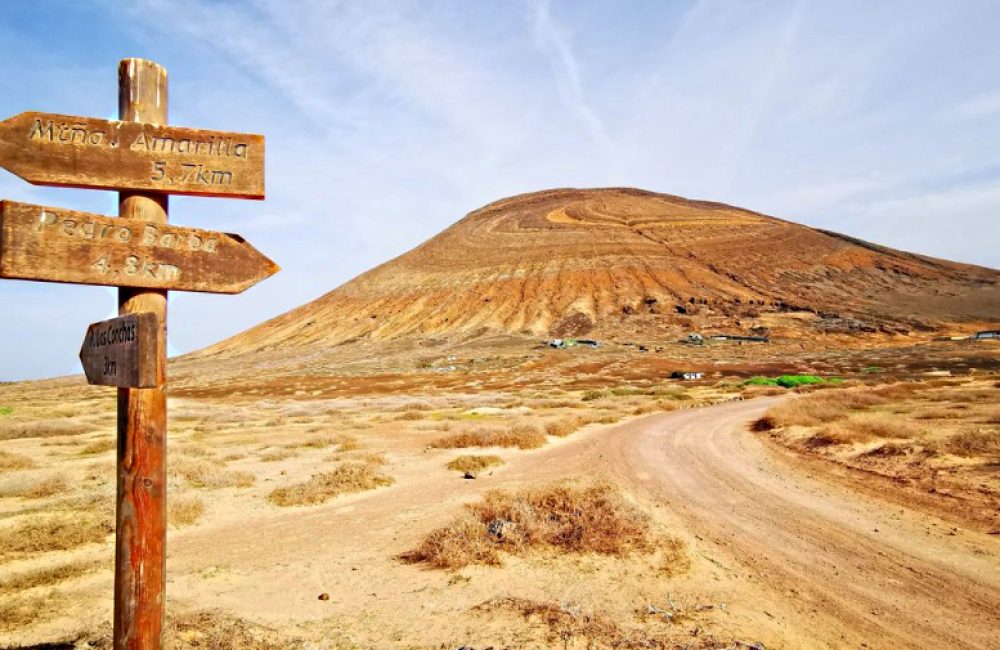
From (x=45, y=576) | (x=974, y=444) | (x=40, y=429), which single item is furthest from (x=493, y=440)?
(x=40, y=429)

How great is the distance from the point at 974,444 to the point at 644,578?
11217mm

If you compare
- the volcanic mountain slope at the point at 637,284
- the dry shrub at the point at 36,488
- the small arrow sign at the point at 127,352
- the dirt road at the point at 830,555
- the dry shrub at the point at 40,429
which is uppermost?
the volcanic mountain slope at the point at 637,284

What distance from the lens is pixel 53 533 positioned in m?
9.16

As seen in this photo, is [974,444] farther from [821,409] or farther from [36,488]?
[36,488]

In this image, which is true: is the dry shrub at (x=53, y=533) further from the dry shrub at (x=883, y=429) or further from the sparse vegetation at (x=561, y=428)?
the dry shrub at (x=883, y=429)

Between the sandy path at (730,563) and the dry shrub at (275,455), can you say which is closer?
the sandy path at (730,563)

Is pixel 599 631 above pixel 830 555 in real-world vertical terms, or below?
above

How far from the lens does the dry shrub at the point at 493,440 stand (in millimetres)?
18062

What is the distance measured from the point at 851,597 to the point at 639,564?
252 centimetres

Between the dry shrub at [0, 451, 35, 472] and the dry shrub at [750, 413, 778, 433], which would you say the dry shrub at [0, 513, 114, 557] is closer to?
the dry shrub at [0, 451, 35, 472]

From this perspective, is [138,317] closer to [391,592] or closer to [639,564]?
[391,592]

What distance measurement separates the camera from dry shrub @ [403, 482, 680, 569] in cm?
821

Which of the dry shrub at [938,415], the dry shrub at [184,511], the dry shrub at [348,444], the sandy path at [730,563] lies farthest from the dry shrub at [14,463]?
the dry shrub at [938,415]

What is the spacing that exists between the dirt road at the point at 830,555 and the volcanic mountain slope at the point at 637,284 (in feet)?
222
